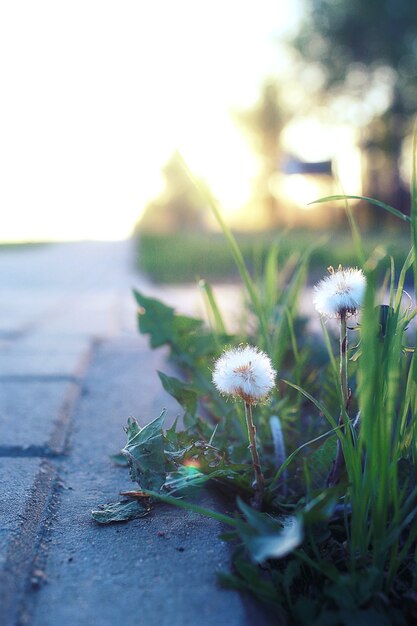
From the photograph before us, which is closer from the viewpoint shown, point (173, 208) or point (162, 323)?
point (162, 323)

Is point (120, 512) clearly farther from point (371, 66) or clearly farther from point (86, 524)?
point (371, 66)

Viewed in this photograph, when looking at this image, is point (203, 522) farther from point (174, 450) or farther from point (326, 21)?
point (326, 21)

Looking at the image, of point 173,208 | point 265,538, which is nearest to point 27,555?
point 265,538

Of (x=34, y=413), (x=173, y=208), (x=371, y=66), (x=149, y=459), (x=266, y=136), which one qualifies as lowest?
(x=173, y=208)

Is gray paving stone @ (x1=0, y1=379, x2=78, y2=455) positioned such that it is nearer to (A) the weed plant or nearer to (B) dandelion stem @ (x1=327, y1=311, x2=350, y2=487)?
(A) the weed plant


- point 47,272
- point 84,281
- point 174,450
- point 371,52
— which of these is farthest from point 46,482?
point 371,52

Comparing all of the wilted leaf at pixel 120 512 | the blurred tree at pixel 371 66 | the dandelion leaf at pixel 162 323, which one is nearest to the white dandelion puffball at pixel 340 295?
the wilted leaf at pixel 120 512

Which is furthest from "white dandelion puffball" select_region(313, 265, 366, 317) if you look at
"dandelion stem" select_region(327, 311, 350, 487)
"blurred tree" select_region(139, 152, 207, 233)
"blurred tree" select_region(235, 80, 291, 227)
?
"blurred tree" select_region(139, 152, 207, 233)
